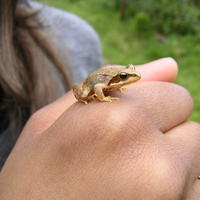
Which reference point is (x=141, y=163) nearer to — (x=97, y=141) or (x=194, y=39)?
(x=97, y=141)

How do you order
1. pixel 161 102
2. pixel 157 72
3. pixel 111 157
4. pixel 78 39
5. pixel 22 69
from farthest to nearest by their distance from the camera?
pixel 78 39 < pixel 22 69 < pixel 157 72 < pixel 161 102 < pixel 111 157

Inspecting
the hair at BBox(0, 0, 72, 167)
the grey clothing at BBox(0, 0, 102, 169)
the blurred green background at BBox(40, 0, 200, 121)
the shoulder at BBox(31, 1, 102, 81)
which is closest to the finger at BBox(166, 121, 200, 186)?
the hair at BBox(0, 0, 72, 167)

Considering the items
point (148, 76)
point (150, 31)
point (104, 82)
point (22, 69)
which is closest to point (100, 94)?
point (104, 82)

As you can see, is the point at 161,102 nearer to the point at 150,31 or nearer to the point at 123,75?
the point at 123,75

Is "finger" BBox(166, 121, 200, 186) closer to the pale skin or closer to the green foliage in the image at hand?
the pale skin

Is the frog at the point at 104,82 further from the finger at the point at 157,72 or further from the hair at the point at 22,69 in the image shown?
the hair at the point at 22,69
